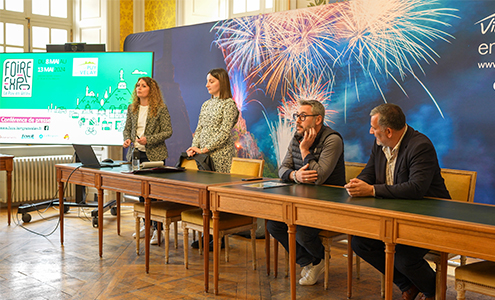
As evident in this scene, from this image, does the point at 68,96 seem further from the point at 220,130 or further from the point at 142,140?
the point at 220,130

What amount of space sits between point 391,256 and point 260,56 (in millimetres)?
3239

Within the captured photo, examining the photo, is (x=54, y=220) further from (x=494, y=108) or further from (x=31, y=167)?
(x=494, y=108)

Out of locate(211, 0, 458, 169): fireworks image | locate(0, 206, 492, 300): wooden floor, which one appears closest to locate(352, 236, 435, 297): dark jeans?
locate(0, 206, 492, 300): wooden floor

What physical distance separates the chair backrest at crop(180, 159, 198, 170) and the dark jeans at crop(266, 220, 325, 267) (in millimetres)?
1023

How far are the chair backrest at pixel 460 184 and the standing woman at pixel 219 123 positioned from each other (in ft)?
5.91

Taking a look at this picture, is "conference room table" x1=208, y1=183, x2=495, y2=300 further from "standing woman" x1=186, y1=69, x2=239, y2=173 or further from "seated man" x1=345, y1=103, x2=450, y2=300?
"standing woman" x1=186, y1=69, x2=239, y2=173

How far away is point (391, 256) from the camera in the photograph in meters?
2.09

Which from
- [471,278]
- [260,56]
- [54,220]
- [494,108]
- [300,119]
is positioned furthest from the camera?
[54,220]

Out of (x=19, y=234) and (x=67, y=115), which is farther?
(x=67, y=115)

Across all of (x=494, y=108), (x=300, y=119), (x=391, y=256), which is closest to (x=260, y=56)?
(x=300, y=119)

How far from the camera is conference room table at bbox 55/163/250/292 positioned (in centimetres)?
298

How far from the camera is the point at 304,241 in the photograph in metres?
2.98

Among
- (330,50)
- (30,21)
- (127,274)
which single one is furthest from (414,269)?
(30,21)

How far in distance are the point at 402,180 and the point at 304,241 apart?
0.78 metres
